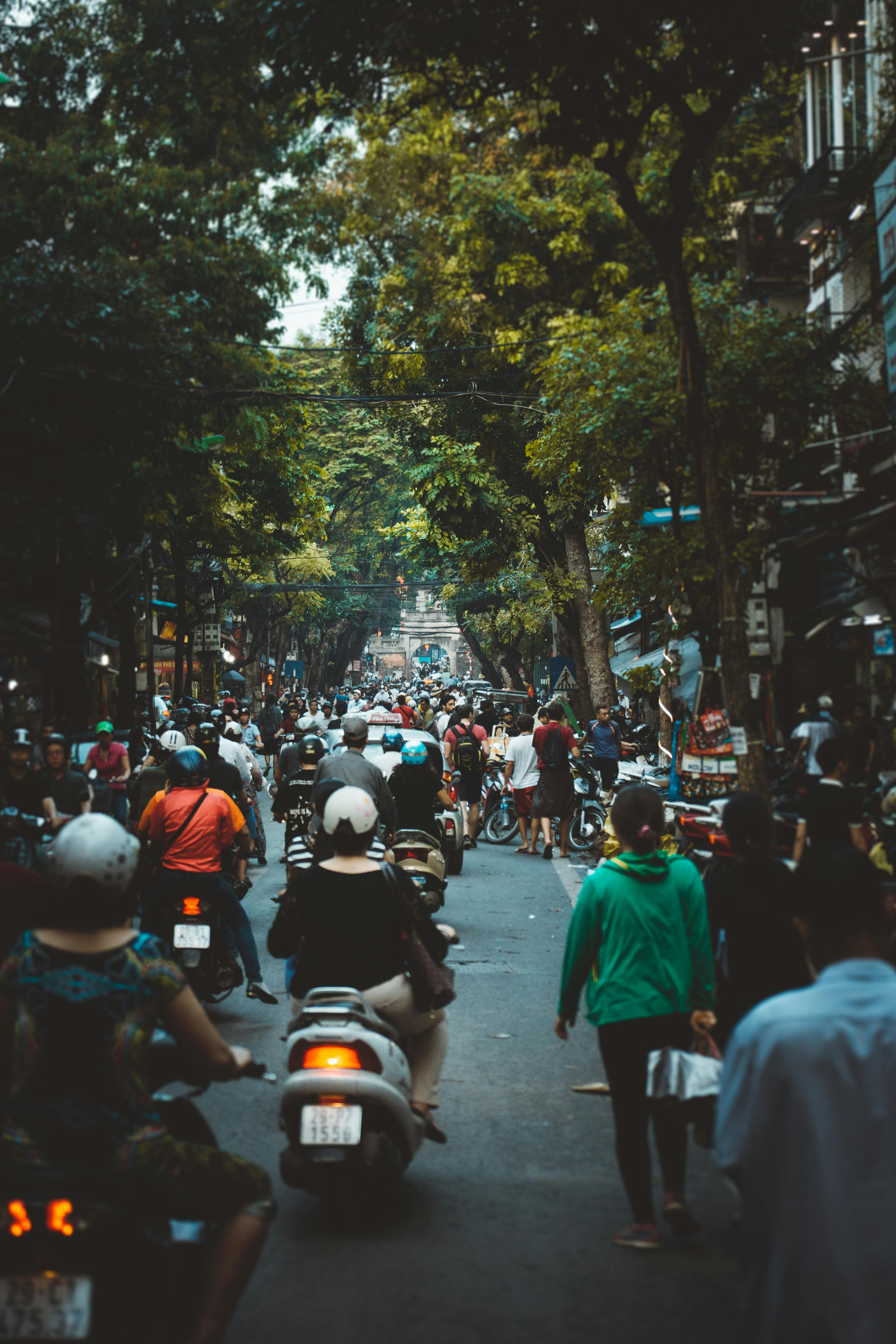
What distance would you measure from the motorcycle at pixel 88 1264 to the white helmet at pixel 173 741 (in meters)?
9.01

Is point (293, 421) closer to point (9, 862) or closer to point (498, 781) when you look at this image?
point (498, 781)

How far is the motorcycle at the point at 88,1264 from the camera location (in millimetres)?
2617

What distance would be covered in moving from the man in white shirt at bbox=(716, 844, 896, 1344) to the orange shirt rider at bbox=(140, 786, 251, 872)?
5.63 metres

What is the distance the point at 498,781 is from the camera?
61.6 ft

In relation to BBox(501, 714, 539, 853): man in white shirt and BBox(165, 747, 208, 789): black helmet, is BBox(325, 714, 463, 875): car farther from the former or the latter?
BBox(165, 747, 208, 789): black helmet

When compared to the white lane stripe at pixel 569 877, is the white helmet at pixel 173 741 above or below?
above

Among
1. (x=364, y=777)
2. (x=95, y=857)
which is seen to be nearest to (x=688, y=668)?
(x=364, y=777)

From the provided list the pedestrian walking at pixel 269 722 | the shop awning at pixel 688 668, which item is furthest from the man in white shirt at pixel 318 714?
the shop awning at pixel 688 668

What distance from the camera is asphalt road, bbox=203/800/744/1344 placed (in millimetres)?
3936

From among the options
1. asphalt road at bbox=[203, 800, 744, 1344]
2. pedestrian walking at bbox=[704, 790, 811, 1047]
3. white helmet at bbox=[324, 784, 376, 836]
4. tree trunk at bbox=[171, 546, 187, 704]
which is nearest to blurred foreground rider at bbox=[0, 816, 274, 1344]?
asphalt road at bbox=[203, 800, 744, 1344]

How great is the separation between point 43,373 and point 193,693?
2603cm

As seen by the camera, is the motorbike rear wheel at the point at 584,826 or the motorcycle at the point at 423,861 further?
the motorbike rear wheel at the point at 584,826

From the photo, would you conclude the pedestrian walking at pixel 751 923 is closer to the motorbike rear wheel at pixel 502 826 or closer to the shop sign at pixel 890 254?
the shop sign at pixel 890 254

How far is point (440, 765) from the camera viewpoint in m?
13.0
